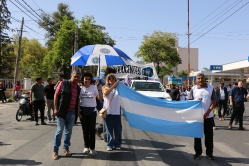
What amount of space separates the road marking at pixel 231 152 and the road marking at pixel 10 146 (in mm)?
5094

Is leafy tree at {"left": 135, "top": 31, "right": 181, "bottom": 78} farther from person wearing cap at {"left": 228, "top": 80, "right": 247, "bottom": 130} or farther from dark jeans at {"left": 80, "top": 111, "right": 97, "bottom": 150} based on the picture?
dark jeans at {"left": 80, "top": 111, "right": 97, "bottom": 150}

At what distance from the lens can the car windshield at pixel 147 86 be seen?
48.2ft

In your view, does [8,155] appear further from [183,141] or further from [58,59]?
[58,59]

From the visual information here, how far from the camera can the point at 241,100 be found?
10875mm

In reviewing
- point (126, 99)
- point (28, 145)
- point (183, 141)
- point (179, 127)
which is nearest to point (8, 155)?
point (28, 145)

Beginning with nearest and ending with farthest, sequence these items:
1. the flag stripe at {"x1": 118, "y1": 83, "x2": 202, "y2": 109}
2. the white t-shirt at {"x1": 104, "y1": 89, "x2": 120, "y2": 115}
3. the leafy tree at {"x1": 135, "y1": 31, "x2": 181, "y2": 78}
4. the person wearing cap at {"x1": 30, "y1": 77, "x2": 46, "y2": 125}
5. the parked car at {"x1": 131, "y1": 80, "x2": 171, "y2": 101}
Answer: the flag stripe at {"x1": 118, "y1": 83, "x2": 202, "y2": 109}
the white t-shirt at {"x1": 104, "y1": 89, "x2": 120, "y2": 115}
the person wearing cap at {"x1": 30, "y1": 77, "x2": 46, "y2": 125}
the parked car at {"x1": 131, "y1": 80, "x2": 171, "y2": 101}
the leafy tree at {"x1": 135, "y1": 31, "x2": 181, "y2": 78}

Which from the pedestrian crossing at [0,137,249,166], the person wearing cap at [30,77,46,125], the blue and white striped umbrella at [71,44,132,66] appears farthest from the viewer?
the person wearing cap at [30,77,46,125]

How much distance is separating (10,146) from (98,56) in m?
4.82

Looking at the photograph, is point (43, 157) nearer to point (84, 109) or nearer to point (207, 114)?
point (84, 109)

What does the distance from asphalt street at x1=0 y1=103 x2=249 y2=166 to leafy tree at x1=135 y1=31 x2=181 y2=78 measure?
3618cm

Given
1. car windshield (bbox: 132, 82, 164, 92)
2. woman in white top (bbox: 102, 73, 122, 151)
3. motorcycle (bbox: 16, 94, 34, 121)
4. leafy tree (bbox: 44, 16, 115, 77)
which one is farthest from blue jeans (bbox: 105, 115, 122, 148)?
leafy tree (bbox: 44, 16, 115, 77)

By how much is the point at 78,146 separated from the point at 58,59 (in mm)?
35344

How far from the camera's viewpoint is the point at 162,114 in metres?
6.48

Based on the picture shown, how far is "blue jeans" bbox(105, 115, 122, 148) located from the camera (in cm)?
676
